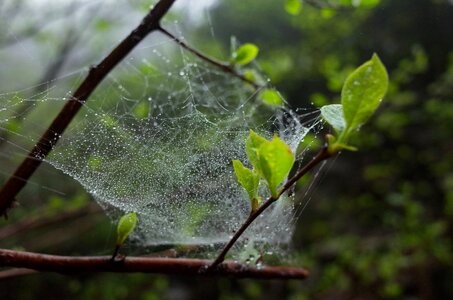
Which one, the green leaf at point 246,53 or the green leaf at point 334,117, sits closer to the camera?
the green leaf at point 334,117

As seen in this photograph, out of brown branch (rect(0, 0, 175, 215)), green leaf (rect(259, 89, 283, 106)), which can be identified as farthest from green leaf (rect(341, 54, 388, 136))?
green leaf (rect(259, 89, 283, 106))

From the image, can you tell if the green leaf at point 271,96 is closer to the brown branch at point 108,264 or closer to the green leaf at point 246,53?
the green leaf at point 246,53

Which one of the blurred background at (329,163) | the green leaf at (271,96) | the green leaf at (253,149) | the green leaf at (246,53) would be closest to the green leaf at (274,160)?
the green leaf at (253,149)

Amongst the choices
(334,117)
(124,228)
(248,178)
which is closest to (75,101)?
(124,228)

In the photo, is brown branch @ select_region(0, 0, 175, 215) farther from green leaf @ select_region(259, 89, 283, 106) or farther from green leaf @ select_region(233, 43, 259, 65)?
green leaf @ select_region(259, 89, 283, 106)

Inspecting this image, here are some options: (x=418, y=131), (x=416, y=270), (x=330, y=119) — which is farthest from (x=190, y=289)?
(x=330, y=119)

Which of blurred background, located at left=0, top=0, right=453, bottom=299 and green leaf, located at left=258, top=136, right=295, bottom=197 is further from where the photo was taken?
blurred background, located at left=0, top=0, right=453, bottom=299
